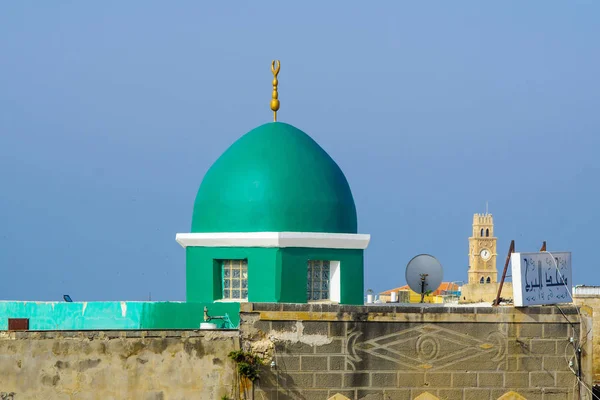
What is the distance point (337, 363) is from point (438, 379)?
61.1 inches

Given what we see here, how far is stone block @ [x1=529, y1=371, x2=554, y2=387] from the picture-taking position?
17.9 meters

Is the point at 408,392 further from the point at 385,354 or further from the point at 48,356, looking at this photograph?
the point at 48,356

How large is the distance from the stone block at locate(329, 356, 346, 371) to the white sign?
2733 mm

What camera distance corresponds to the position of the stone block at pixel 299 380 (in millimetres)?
16922

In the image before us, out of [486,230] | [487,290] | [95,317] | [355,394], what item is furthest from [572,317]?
[486,230]

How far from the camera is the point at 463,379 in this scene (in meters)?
17.6

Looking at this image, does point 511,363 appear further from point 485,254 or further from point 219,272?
point 485,254

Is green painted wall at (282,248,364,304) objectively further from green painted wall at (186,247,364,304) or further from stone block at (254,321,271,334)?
stone block at (254,321,271,334)

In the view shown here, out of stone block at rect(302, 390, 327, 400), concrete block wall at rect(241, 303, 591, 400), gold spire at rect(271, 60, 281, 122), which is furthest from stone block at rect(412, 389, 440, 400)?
gold spire at rect(271, 60, 281, 122)

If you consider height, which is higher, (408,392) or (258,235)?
(258,235)

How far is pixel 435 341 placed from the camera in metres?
17.5

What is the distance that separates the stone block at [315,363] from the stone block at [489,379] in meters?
2.34

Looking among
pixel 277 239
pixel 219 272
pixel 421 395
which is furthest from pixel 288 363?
pixel 219 272

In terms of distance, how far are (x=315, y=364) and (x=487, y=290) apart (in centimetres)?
1565
